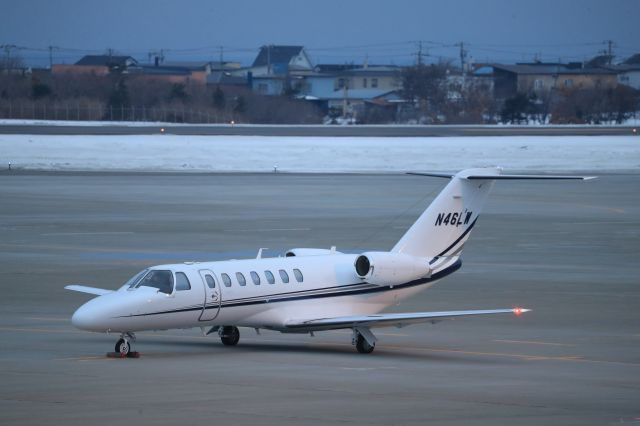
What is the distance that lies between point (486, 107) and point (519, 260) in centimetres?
12819

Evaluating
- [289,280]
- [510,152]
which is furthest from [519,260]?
[510,152]

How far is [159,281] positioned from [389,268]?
477 cm

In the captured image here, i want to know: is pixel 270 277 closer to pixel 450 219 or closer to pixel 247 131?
pixel 450 219

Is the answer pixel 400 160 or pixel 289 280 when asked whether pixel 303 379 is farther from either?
pixel 400 160

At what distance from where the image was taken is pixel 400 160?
8356 centimetres

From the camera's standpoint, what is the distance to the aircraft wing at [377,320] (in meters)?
22.9

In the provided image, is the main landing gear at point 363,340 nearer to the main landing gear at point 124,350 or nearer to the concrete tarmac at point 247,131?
the main landing gear at point 124,350

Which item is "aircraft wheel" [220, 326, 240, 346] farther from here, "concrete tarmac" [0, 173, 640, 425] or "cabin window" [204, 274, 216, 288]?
"cabin window" [204, 274, 216, 288]

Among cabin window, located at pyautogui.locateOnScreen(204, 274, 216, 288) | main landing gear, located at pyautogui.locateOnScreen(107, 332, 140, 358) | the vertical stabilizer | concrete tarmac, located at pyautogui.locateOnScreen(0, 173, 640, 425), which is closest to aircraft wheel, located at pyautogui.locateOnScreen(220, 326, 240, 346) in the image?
concrete tarmac, located at pyautogui.locateOnScreen(0, 173, 640, 425)

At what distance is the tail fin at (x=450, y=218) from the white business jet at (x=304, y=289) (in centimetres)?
2

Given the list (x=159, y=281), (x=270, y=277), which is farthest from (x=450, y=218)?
(x=159, y=281)

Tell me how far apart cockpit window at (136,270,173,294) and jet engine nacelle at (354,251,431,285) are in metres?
3.98

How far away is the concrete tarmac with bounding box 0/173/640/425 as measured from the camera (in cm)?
1756

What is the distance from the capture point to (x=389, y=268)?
25047 millimetres
